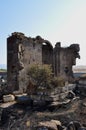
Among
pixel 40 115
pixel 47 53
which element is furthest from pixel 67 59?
pixel 40 115

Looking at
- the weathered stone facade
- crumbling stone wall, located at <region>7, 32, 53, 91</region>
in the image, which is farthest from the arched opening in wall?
crumbling stone wall, located at <region>7, 32, 53, 91</region>

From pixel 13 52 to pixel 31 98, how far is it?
21.4ft

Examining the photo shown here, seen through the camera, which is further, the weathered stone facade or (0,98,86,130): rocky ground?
the weathered stone facade

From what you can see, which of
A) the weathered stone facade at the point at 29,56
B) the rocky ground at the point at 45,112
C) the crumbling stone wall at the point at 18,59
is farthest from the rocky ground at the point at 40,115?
the weathered stone facade at the point at 29,56

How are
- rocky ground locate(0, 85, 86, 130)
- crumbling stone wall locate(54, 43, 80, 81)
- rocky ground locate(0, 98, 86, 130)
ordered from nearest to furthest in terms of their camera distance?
1. rocky ground locate(0, 85, 86, 130)
2. rocky ground locate(0, 98, 86, 130)
3. crumbling stone wall locate(54, 43, 80, 81)

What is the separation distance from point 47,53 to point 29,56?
5763mm

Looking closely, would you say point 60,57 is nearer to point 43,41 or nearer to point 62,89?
point 43,41

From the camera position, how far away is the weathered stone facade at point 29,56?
27391mm

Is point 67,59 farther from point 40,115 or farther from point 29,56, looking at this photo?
point 40,115

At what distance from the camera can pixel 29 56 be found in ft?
96.3

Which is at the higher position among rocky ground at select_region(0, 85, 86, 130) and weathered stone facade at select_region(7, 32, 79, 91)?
weathered stone facade at select_region(7, 32, 79, 91)

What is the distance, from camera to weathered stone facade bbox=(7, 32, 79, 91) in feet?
89.9

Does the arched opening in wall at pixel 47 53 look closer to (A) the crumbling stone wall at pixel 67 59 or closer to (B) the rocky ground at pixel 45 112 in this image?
(A) the crumbling stone wall at pixel 67 59

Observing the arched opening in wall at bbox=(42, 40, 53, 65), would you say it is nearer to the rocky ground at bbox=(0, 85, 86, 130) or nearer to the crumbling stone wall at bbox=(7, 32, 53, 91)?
the crumbling stone wall at bbox=(7, 32, 53, 91)
